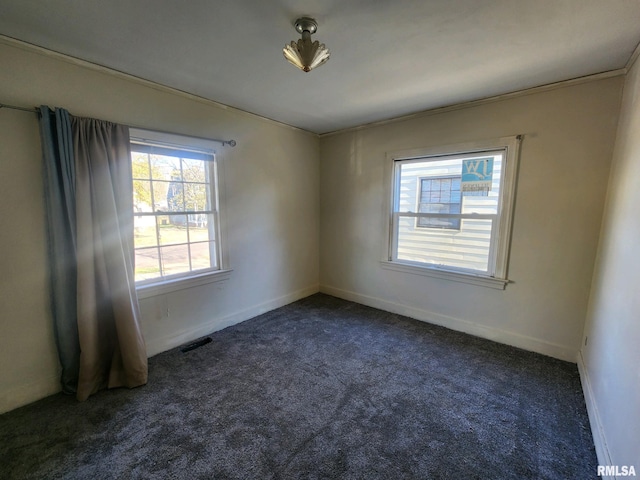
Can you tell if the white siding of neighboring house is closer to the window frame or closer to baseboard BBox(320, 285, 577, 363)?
baseboard BBox(320, 285, 577, 363)

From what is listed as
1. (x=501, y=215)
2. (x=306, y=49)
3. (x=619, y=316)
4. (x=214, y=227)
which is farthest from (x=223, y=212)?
(x=619, y=316)

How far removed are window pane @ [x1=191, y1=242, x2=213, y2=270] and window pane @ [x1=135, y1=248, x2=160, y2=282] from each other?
1.13 ft

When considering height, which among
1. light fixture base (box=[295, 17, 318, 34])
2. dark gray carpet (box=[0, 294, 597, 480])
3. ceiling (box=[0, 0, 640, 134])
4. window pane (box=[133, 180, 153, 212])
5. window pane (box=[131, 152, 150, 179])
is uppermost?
ceiling (box=[0, 0, 640, 134])

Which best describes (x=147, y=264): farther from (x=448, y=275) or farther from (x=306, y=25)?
(x=448, y=275)

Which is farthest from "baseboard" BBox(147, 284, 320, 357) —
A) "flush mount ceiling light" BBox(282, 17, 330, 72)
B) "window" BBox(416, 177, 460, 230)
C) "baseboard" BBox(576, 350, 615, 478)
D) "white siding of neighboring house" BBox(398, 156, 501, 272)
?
"baseboard" BBox(576, 350, 615, 478)

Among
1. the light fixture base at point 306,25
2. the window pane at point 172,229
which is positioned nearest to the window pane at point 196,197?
the window pane at point 172,229

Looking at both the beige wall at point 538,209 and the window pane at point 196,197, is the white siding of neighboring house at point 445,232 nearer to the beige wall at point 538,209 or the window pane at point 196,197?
the beige wall at point 538,209

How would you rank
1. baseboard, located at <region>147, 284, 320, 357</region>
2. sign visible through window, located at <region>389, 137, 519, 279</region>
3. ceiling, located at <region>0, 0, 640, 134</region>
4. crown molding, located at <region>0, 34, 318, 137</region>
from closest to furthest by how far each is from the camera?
ceiling, located at <region>0, 0, 640, 134</region>, crown molding, located at <region>0, 34, 318, 137</region>, baseboard, located at <region>147, 284, 320, 357</region>, sign visible through window, located at <region>389, 137, 519, 279</region>

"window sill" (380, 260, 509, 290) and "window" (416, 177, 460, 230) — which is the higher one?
"window" (416, 177, 460, 230)

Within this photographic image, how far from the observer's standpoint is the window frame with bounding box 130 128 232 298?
2361 mm

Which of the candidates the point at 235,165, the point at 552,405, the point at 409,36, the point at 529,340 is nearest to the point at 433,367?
the point at 552,405

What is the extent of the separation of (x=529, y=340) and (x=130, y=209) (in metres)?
3.79

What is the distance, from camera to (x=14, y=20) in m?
1.50

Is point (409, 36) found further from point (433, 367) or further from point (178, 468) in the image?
point (178, 468)
